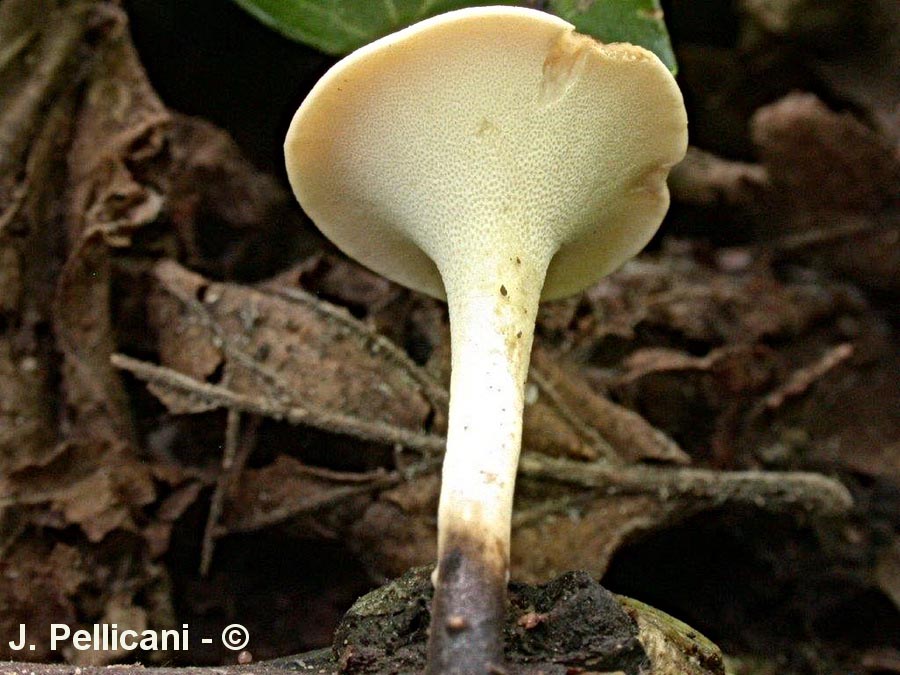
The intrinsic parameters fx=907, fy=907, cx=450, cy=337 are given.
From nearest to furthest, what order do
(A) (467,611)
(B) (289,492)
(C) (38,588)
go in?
(A) (467,611) < (C) (38,588) < (B) (289,492)

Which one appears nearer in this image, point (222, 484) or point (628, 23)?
point (628, 23)

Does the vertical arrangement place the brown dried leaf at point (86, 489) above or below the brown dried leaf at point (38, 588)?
above

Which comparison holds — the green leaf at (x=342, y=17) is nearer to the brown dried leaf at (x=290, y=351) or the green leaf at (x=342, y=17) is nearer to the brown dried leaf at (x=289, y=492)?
the brown dried leaf at (x=290, y=351)

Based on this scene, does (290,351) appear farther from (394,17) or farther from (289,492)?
(394,17)

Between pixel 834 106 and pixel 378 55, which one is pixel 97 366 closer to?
pixel 378 55

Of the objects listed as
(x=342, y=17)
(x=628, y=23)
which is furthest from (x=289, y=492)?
(x=628, y=23)

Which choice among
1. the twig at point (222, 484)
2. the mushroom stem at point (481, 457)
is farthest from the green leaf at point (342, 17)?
the twig at point (222, 484)

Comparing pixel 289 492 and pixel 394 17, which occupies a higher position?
pixel 394 17
